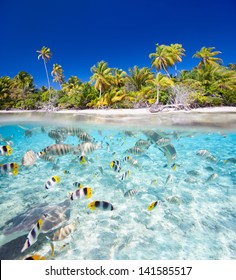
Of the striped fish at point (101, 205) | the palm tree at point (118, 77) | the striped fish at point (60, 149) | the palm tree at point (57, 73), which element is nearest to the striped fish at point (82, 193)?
the striped fish at point (101, 205)

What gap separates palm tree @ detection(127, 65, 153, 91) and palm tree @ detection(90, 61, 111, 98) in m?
5.08

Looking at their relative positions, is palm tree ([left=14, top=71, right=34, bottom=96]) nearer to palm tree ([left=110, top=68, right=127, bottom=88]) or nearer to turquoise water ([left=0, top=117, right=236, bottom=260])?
palm tree ([left=110, top=68, right=127, bottom=88])

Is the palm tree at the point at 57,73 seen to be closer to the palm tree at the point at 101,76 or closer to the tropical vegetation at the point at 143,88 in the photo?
the tropical vegetation at the point at 143,88

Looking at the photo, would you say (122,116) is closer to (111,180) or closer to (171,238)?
(111,180)

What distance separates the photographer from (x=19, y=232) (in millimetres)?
3982

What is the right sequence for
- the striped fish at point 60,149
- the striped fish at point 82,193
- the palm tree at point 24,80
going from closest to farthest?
the striped fish at point 82,193 < the striped fish at point 60,149 < the palm tree at point 24,80

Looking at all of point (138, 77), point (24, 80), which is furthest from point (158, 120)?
point (24, 80)

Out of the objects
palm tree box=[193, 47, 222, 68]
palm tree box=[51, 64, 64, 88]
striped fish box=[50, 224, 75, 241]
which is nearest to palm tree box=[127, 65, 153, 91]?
palm tree box=[193, 47, 222, 68]

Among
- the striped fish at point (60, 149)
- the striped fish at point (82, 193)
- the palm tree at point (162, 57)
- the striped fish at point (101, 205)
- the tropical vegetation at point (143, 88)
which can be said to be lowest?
the striped fish at point (101, 205)

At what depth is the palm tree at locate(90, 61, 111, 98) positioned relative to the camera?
37781 millimetres

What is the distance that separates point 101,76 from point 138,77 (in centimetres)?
815

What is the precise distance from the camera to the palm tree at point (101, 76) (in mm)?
37781

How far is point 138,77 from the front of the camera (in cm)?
4103

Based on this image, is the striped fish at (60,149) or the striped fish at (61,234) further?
the striped fish at (60,149)
